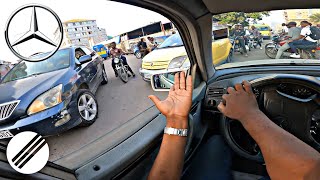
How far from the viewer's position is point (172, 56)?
2.45m

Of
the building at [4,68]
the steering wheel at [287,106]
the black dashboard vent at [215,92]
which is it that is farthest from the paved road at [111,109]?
the steering wheel at [287,106]

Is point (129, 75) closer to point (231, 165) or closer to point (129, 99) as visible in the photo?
point (129, 99)

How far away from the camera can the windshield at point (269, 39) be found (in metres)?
2.06

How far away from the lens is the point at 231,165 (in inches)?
88.5

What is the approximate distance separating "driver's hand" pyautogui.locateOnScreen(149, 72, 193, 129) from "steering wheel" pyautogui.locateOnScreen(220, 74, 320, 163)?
29.8 inches

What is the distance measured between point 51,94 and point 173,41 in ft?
5.22

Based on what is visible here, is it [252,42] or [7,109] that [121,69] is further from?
[252,42]

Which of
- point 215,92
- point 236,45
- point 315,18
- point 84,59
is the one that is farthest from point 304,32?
point 84,59

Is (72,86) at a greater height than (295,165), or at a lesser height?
greater

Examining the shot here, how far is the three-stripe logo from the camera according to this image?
2.95ft

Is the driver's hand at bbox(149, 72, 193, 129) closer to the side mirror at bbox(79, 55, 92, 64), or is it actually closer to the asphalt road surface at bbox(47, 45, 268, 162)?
the asphalt road surface at bbox(47, 45, 268, 162)

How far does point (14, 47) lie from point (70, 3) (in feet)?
1.29

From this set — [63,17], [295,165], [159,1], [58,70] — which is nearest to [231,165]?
[295,165]

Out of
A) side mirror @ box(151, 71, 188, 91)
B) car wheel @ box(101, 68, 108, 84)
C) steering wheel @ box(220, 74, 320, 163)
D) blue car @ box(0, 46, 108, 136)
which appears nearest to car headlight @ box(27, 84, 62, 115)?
blue car @ box(0, 46, 108, 136)
